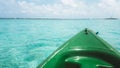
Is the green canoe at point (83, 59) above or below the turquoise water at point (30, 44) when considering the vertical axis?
above

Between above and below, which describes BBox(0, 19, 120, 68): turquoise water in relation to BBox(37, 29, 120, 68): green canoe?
below

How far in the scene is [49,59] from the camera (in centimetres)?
232

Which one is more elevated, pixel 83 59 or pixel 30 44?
pixel 83 59

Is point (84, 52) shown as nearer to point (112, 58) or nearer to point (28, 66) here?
point (112, 58)

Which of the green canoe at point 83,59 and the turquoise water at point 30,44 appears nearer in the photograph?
the green canoe at point 83,59

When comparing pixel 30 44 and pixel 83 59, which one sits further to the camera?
pixel 30 44

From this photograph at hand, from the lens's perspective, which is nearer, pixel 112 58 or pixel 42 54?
pixel 112 58

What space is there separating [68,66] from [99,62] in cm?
48

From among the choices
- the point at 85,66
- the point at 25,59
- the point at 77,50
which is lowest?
the point at 25,59

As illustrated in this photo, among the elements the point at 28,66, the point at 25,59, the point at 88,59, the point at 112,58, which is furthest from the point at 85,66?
the point at 25,59

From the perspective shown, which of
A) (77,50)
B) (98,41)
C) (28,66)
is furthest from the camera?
(28,66)

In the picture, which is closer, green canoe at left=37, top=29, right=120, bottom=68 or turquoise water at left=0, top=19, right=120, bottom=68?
green canoe at left=37, top=29, right=120, bottom=68

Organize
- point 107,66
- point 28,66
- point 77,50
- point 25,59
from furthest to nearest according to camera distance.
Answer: point 25,59 → point 28,66 → point 77,50 → point 107,66

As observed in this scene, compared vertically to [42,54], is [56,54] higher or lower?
higher
